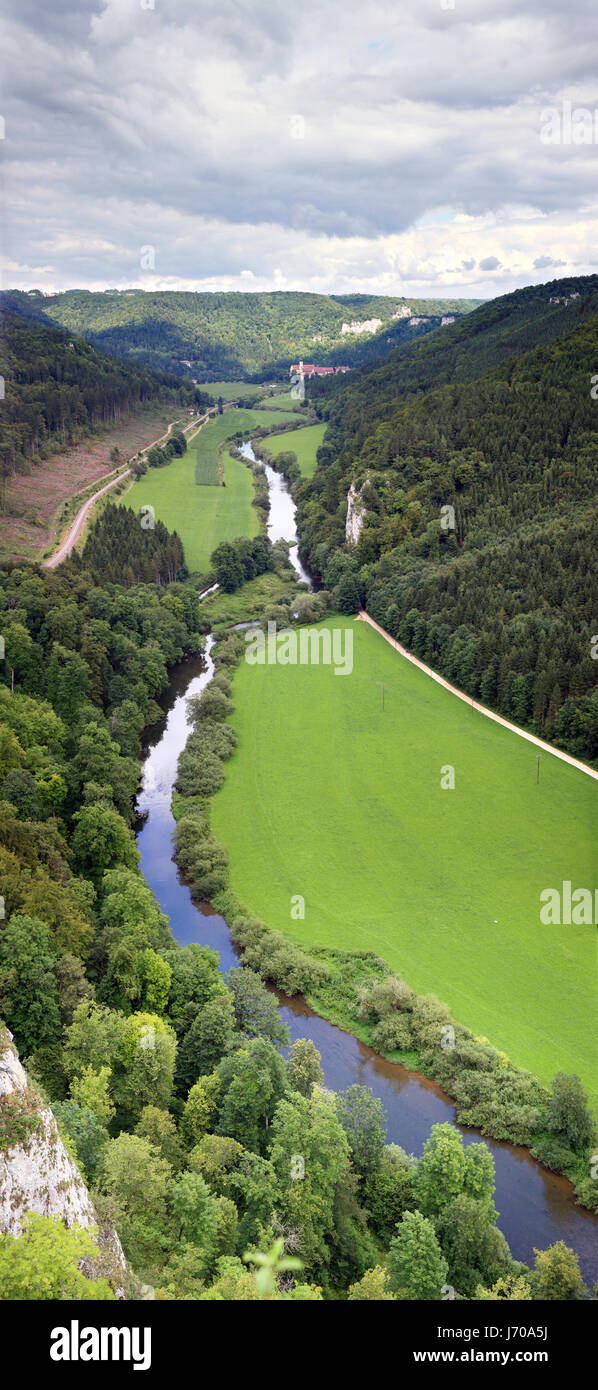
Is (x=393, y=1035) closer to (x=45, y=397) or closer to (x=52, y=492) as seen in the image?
(x=52, y=492)

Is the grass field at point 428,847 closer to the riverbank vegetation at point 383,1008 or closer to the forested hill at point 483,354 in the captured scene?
the riverbank vegetation at point 383,1008

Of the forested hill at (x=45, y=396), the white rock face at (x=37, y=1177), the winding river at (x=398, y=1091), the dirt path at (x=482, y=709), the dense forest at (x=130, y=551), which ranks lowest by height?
the winding river at (x=398, y=1091)

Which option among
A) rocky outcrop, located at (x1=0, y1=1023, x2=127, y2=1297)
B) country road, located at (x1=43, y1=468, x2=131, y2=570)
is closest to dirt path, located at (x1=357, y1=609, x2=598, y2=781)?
country road, located at (x1=43, y1=468, x2=131, y2=570)

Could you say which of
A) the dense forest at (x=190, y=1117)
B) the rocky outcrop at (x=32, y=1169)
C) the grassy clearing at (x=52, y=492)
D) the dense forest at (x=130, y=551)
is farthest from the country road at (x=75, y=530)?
the rocky outcrop at (x=32, y=1169)

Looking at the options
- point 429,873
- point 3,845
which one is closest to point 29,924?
point 3,845

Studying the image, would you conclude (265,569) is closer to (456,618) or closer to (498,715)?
(456,618)

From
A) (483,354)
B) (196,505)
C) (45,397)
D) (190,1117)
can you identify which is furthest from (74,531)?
(483,354)
